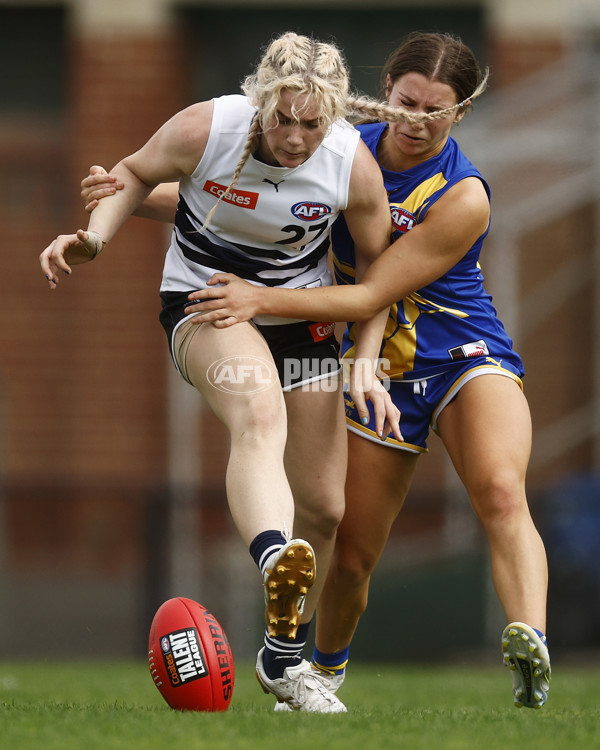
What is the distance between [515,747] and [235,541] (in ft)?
27.6

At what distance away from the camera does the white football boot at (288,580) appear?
3.52m

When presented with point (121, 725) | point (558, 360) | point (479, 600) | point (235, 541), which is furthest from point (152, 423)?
point (121, 725)

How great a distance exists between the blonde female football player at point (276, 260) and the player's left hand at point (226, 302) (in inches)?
1.8

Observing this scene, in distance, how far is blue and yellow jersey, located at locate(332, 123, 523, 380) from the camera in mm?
4512

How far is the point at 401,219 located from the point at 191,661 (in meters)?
1.67

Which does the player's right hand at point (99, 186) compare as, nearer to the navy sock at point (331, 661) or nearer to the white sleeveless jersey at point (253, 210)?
the white sleeveless jersey at point (253, 210)

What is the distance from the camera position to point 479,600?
9773mm

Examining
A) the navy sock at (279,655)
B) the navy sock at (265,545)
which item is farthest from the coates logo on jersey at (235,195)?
the navy sock at (279,655)

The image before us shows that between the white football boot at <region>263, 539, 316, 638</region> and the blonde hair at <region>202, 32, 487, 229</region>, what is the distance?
1.17m

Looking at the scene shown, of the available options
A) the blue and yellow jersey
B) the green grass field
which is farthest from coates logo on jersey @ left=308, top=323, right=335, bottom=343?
the green grass field

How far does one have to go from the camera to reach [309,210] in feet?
13.6

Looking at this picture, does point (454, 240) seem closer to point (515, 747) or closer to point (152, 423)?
point (515, 747)

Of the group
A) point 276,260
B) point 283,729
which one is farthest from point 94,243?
point 283,729

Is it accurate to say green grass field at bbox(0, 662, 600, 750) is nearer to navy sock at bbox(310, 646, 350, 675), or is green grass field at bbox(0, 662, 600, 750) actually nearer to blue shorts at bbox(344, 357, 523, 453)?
navy sock at bbox(310, 646, 350, 675)
